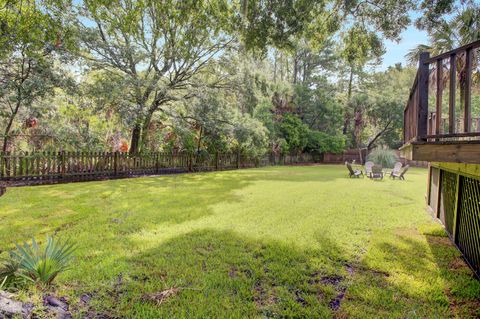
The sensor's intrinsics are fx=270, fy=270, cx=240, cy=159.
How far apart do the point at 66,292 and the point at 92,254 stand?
3.22 feet

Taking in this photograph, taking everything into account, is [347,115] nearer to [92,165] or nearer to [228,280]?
[92,165]

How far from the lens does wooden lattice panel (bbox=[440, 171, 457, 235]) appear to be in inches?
172

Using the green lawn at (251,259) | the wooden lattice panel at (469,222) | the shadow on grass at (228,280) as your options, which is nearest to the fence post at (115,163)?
the green lawn at (251,259)

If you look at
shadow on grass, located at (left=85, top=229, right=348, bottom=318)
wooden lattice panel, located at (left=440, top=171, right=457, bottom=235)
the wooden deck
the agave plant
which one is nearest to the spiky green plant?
the agave plant

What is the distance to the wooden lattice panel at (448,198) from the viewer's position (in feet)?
14.3

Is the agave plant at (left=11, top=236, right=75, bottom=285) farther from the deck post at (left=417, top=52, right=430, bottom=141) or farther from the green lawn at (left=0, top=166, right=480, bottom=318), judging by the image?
the deck post at (left=417, top=52, right=430, bottom=141)

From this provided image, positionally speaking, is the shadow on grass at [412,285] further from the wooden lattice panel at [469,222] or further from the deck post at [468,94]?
the deck post at [468,94]

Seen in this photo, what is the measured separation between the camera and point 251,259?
3.41m

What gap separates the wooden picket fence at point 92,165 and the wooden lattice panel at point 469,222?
1136cm

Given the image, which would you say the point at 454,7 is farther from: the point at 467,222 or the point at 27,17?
the point at 27,17

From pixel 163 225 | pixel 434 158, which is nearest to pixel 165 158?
pixel 163 225

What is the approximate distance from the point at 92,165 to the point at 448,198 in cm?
1134

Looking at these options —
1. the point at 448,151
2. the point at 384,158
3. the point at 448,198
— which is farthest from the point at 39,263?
the point at 384,158

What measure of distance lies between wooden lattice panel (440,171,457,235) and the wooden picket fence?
1123cm
